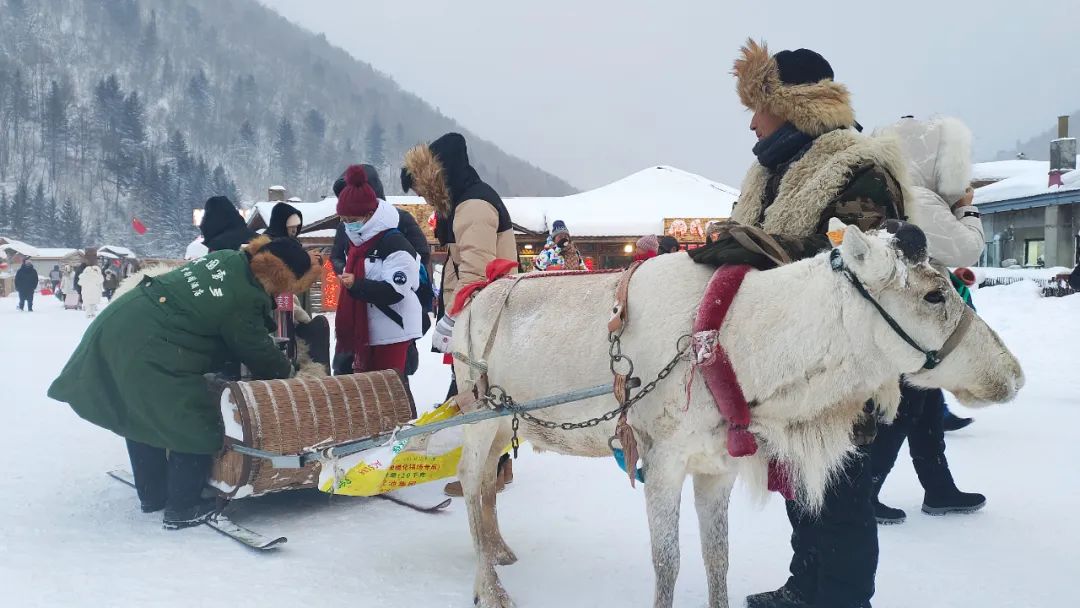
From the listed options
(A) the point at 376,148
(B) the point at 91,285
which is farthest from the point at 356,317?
(A) the point at 376,148

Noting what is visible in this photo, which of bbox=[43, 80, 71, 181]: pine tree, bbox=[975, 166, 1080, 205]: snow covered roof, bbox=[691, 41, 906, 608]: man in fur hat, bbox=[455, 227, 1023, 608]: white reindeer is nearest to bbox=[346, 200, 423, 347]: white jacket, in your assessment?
bbox=[455, 227, 1023, 608]: white reindeer

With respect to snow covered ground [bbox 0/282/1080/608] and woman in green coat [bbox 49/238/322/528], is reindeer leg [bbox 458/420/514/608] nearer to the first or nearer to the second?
snow covered ground [bbox 0/282/1080/608]

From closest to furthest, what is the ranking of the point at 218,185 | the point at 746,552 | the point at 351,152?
1. the point at 746,552
2. the point at 218,185
3. the point at 351,152

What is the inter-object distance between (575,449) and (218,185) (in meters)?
96.7

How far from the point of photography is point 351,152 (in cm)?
14438

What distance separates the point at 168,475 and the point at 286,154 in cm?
13566

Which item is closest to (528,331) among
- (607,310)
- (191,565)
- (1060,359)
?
(607,310)

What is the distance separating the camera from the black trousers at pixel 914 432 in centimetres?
360

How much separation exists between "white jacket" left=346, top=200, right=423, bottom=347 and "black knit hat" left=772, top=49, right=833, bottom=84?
8.85 ft

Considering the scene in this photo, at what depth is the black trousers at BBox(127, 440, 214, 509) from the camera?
13.1 ft

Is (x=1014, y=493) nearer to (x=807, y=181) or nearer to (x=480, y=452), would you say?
(x=807, y=181)

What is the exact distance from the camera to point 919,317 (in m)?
2.13

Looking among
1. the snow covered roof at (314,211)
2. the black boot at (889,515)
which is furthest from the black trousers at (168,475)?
the snow covered roof at (314,211)

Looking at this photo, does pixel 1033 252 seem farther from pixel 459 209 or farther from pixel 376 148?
pixel 376 148
